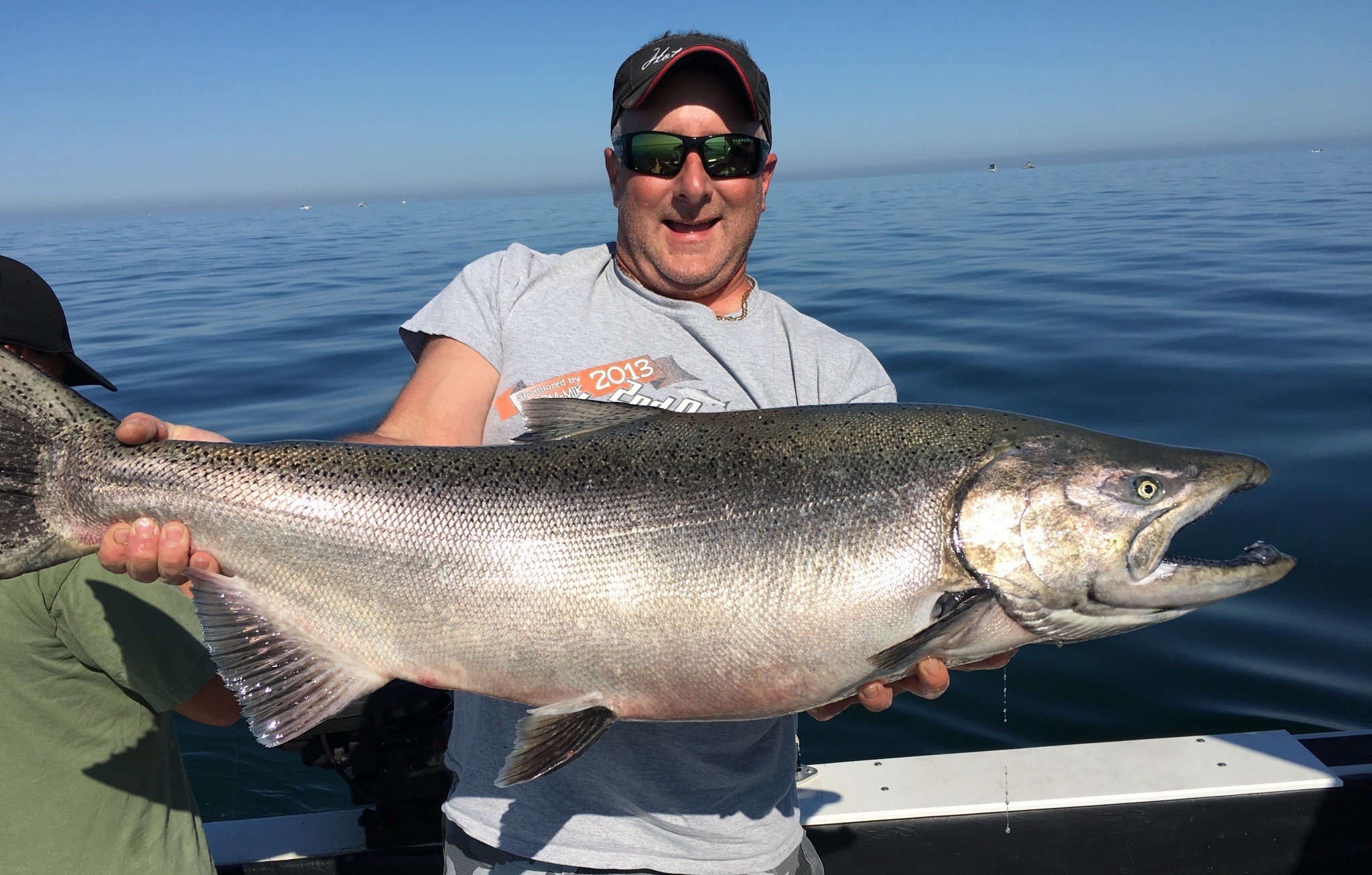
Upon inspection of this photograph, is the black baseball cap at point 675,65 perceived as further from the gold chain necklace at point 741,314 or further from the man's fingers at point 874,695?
the man's fingers at point 874,695

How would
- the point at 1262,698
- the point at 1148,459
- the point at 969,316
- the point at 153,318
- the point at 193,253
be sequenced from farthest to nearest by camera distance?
1. the point at 193,253
2. the point at 153,318
3. the point at 969,316
4. the point at 1262,698
5. the point at 1148,459

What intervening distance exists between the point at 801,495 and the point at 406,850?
222 cm

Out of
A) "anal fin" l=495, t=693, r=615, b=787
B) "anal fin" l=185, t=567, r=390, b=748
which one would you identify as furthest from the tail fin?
"anal fin" l=495, t=693, r=615, b=787

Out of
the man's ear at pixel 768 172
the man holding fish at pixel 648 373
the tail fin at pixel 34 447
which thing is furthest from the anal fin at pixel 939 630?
the tail fin at pixel 34 447

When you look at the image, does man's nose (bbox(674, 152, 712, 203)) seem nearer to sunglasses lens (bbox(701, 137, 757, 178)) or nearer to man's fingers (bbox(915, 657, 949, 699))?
sunglasses lens (bbox(701, 137, 757, 178))

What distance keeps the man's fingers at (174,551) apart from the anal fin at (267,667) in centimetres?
3

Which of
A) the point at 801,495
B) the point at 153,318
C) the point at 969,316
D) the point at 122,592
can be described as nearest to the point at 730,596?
the point at 801,495

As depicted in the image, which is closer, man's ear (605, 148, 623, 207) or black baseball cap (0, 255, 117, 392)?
black baseball cap (0, 255, 117, 392)

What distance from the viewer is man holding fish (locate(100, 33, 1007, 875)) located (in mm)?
2498

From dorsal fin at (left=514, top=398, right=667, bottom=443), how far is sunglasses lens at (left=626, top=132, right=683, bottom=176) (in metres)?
0.93

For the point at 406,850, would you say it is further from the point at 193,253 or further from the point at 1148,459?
the point at 193,253

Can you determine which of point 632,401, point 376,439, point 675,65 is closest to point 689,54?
point 675,65

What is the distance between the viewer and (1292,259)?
53.3ft

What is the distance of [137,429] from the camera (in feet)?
7.65
